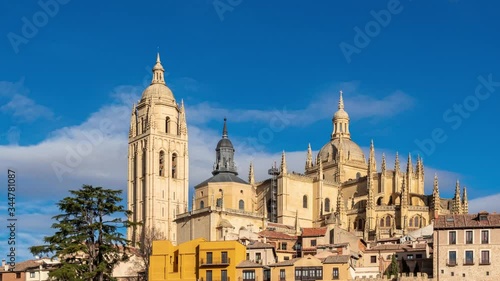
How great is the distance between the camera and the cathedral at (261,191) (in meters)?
108

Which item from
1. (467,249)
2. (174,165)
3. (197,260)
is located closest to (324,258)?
(197,260)

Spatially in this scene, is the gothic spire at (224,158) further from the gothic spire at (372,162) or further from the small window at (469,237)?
the small window at (469,237)

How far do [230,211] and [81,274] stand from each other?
137 ft

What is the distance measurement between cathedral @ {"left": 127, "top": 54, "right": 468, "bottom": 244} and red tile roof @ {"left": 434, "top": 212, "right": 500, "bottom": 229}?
25140 millimetres

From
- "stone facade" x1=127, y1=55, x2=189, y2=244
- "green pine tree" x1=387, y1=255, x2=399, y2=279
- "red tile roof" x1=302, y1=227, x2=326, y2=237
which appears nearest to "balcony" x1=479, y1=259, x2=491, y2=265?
"green pine tree" x1=387, y1=255, x2=399, y2=279

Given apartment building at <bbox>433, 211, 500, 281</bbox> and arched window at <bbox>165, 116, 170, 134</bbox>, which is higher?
arched window at <bbox>165, 116, 170, 134</bbox>

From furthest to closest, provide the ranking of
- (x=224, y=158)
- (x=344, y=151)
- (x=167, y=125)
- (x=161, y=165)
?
(x=167, y=125) < (x=161, y=165) < (x=344, y=151) < (x=224, y=158)

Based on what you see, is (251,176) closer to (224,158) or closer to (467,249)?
(224,158)

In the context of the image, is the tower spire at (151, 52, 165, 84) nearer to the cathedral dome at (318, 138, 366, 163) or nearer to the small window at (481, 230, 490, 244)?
the cathedral dome at (318, 138, 366, 163)

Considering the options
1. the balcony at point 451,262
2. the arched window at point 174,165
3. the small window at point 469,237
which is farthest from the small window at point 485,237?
the arched window at point 174,165

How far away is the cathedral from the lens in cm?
10806

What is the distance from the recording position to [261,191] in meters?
120

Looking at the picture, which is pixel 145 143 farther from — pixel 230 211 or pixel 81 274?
pixel 81 274

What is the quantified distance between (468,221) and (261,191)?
50543 millimetres
